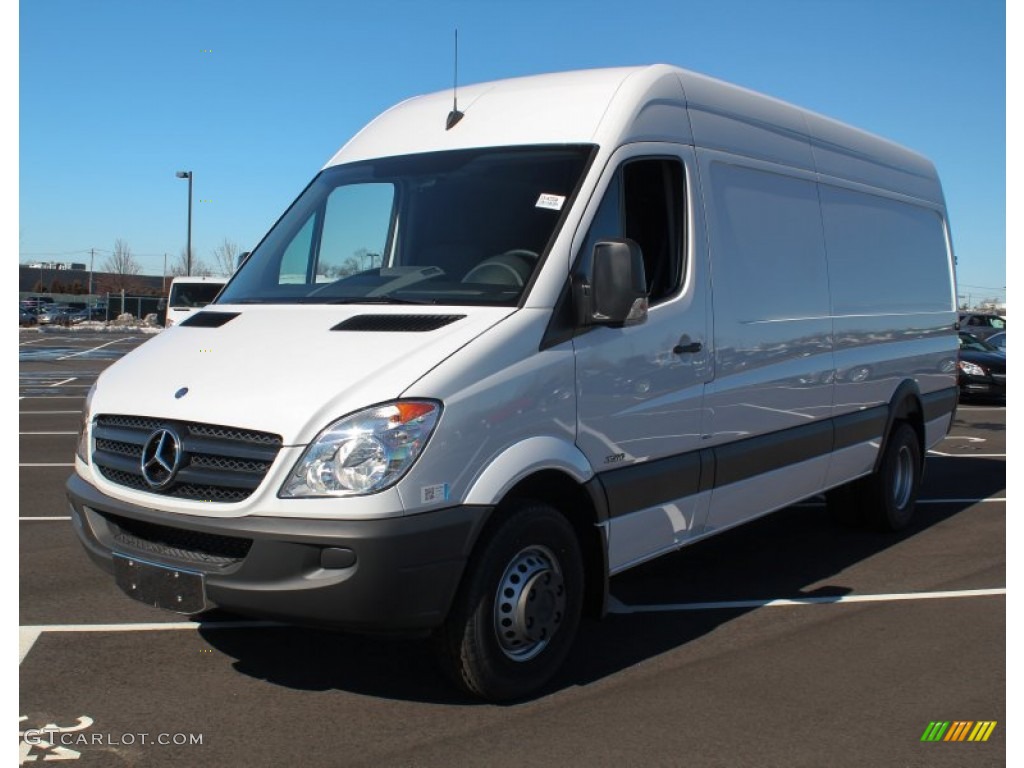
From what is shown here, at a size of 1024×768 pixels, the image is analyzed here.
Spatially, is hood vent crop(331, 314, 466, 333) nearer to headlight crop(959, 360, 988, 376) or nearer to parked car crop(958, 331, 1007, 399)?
parked car crop(958, 331, 1007, 399)

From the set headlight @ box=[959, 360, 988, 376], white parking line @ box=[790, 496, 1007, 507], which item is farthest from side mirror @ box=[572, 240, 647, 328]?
headlight @ box=[959, 360, 988, 376]

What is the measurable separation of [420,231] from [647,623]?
249 centimetres

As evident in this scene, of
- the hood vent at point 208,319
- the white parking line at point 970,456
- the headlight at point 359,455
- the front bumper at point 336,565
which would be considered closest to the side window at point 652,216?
the headlight at point 359,455

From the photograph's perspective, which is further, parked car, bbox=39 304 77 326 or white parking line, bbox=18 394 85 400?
parked car, bbox=39 304 77 326

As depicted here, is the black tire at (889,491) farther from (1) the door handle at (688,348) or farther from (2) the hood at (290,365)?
(2) the hood at (290,365)

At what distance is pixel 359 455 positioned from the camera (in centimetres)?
398

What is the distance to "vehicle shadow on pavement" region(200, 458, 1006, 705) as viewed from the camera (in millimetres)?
4891

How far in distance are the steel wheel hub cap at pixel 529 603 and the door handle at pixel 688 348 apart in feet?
4.49

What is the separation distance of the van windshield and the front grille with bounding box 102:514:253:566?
1.36m

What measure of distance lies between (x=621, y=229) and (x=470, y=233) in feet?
2.45

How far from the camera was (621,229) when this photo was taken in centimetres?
516

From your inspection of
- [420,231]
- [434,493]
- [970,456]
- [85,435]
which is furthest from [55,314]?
[434,493]

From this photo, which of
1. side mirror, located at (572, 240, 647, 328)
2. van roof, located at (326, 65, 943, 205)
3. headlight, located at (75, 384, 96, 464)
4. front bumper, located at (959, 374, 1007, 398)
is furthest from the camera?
front bumper, located at (959, 374, 1007, 398)
